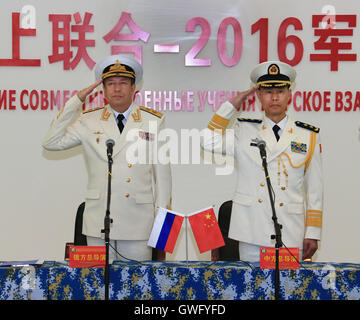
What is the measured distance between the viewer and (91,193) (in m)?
3.08

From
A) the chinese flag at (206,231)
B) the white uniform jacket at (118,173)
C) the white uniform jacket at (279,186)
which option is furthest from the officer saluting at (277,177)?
the chinese flag at (206,231)

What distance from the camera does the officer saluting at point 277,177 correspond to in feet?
9.57

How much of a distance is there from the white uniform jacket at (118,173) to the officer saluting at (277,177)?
1.24 ft

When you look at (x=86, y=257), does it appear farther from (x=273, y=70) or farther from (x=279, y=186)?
(x=273, y=70)

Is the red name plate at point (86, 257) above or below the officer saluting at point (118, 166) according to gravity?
below

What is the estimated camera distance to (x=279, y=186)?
2932mm

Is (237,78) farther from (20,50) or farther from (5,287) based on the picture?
(5,287)

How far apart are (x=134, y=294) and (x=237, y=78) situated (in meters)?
2.47

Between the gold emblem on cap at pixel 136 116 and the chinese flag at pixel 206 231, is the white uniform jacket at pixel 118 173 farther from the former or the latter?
the chinese flag at pixel 206 231

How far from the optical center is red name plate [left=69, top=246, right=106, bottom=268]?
231 centimetres

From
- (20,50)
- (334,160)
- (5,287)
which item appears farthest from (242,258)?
(20,50)

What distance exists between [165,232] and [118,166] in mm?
737

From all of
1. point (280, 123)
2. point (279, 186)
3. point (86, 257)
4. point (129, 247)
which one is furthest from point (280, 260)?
point (129, 247)
